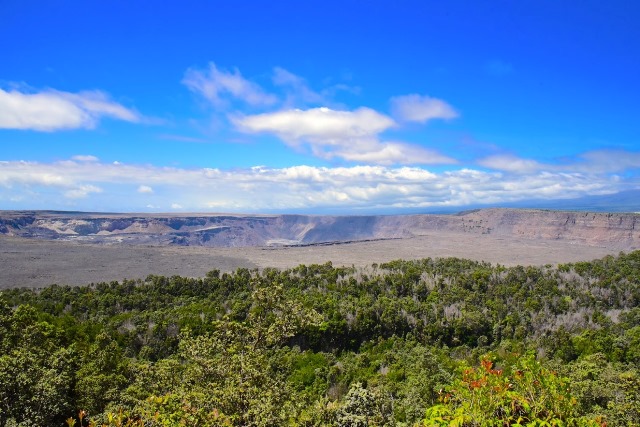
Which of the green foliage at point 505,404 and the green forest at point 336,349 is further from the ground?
the green foliage at point 505,404

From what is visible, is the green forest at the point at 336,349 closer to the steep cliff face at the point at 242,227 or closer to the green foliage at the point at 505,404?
the green foliage at the point at 505,404

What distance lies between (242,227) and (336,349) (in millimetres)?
162664

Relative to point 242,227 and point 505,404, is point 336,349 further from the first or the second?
point 242,227

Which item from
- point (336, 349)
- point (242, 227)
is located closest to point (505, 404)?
point (336, 349)

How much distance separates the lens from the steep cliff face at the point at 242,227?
123 m

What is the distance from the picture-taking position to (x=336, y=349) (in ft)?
132

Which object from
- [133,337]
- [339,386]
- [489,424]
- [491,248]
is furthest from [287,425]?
[491,248]

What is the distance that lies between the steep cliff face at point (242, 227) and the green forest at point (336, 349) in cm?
7085

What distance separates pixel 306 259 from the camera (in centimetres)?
8831

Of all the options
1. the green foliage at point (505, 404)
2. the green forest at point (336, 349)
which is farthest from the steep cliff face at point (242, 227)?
the green foliage at point (505, 404)

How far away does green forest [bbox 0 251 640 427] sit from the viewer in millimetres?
8602

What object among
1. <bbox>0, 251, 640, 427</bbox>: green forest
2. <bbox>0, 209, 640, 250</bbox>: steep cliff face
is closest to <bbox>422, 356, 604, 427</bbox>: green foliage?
<bbox>0, 251, 640, 427</bbox>: green forest

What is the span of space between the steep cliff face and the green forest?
70.9 metres

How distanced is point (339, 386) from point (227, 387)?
2271cm
